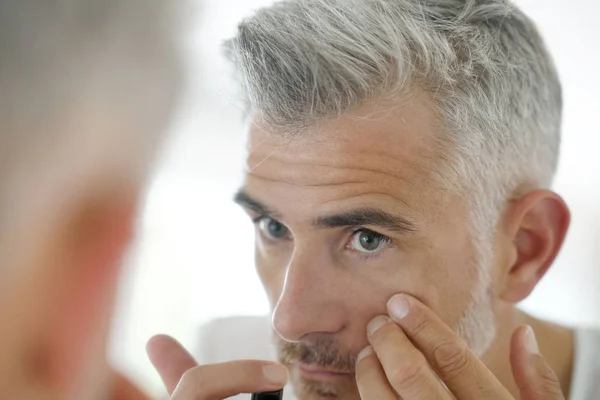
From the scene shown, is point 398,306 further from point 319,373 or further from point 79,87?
point 79,87

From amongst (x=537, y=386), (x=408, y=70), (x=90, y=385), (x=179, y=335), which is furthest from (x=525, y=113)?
(x=90, y=385)

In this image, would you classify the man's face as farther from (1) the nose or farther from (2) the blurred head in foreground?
(2) the blurred head in foreground

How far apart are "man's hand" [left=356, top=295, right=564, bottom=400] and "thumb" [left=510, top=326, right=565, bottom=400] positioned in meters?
0.01

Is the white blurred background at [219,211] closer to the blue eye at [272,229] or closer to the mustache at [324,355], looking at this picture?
the blue eye at [272,229]

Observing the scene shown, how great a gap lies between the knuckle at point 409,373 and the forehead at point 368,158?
19cm

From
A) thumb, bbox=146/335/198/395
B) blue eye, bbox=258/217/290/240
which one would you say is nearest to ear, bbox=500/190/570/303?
blue eye, bbox=258/217/290/240

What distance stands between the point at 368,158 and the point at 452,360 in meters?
0.25

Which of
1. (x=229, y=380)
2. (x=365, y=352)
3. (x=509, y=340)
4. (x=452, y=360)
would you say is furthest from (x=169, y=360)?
(x=509, y=340)

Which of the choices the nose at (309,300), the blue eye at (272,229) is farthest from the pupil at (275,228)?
the nose at (309,300)

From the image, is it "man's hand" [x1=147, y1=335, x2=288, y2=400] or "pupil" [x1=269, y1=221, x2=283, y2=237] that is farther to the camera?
"pupil" [x1=269, y1=221, x2=283, y2=237]

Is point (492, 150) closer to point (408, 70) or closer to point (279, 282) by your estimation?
point (408, 70)

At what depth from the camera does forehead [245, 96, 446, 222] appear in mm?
717

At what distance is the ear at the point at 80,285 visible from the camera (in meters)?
0.94

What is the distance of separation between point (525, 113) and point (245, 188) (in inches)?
14.9
